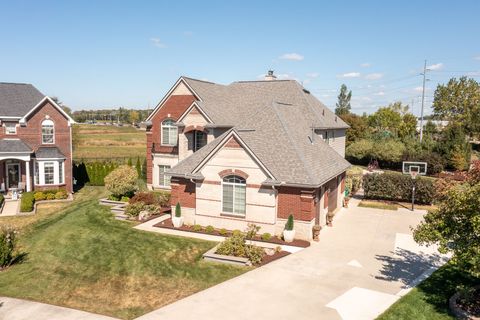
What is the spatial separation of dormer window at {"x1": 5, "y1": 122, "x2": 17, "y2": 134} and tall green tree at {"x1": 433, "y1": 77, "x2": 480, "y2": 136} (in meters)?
77.6

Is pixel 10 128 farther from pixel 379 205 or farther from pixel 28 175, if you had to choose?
pixel 379 205

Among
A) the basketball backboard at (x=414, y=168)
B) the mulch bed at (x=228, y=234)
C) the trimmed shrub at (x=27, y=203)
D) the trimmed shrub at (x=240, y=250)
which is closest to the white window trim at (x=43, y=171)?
the trimmed shrub at (x=27, y=203)

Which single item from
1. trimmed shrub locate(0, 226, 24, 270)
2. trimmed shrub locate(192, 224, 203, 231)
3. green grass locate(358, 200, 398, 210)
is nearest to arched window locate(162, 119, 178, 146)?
trimmed shrub locate(192, 224, 203, 231)

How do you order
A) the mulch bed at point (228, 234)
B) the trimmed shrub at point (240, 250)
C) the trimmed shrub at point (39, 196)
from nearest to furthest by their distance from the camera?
the trimmed shrub at point (240, 250), the mulch bed at point (228, 234), the trimmed shrub at point (39, 196)

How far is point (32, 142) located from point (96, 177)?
8.32 m

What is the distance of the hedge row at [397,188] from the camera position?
30969 mm

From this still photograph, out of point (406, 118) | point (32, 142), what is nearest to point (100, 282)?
point (32, 142)

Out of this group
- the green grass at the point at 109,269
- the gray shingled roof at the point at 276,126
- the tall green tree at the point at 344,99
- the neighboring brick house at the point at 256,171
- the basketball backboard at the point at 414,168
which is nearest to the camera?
the green grass at the point at 109,269

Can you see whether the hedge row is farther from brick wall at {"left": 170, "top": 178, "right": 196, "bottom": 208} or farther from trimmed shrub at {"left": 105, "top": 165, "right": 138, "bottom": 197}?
trimmed shrub at {"left": 105, "top": 165, "right": 138, "bottom": 197}

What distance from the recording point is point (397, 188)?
32.0 m

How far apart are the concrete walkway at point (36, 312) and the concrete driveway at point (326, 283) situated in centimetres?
240

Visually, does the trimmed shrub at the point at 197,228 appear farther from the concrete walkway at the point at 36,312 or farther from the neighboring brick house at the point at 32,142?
the neighboring brick house at the point at 32,142

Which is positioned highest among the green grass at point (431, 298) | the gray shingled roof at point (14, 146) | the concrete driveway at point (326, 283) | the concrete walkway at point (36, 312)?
the gray shingled roof at point (14, 146)

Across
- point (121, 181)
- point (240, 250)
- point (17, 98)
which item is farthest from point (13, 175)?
point (240, 250)
